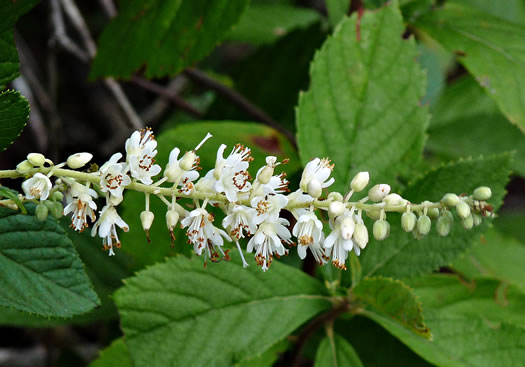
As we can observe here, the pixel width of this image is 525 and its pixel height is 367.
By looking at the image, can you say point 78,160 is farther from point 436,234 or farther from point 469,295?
point 469,295

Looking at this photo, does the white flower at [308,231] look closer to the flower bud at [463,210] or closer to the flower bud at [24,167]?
the flower bud at [463,210]

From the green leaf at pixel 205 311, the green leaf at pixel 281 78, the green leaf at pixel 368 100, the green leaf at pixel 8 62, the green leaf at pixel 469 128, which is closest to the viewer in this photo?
the green leaf at pixel 8 62

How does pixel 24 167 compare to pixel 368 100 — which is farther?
pixel 368 100

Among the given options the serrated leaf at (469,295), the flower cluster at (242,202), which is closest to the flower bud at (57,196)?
the flower cluster at (242,202)

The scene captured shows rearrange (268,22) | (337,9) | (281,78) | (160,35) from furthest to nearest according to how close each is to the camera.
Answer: (268,22)
(281,78)
(337,9)
(160,35)

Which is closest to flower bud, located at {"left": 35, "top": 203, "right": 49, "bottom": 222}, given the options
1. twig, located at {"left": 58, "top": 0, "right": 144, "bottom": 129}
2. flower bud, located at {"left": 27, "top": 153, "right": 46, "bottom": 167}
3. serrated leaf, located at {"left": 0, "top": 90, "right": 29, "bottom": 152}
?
flower bud, located at {"left": 27, "top": 153, "right": 46, "bottom": 167}

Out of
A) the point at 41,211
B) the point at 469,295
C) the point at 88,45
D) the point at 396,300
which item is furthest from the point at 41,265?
the point at 88,45
